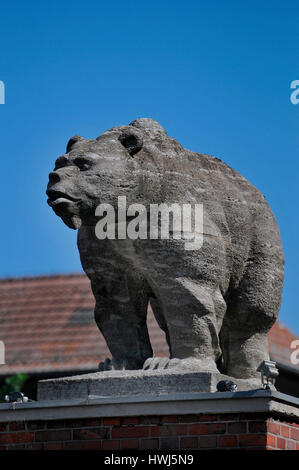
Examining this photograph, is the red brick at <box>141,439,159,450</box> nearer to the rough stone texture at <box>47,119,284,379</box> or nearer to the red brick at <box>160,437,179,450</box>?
the red brick at <box>160,437,179,450</box>

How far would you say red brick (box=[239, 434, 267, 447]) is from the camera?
7.06m

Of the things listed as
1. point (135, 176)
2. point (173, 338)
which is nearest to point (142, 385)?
A: point (173, 338)

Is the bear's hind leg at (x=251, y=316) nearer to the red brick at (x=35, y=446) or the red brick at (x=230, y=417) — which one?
the red brick at (x=230, y=417)

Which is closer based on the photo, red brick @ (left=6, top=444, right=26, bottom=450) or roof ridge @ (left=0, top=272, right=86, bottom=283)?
red brick @ (left=6, top=444, right=26, bottom=450)

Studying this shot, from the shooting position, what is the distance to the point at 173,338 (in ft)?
25.6

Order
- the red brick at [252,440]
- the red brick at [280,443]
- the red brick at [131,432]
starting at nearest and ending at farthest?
the red brick at [252,440] < the red brick at [280,443] < the red brick at [131,432]

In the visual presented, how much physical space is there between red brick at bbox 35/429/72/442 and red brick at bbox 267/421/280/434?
1423 millimetres

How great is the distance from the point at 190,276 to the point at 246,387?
909 mm

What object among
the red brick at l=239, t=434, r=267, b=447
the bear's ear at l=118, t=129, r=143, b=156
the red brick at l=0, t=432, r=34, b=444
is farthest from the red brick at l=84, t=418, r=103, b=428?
the bear's ear at l=118, t=129, r=143, b=156

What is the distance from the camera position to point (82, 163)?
7.91 m

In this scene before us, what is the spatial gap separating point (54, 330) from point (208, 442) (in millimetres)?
12711

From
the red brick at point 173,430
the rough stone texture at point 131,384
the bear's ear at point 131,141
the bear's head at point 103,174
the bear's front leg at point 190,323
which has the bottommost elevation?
the red brick at point 173,430

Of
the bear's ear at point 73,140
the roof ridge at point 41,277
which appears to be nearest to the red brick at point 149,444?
the bear's ear at point 73,140

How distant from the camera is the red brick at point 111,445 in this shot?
24.3ft
